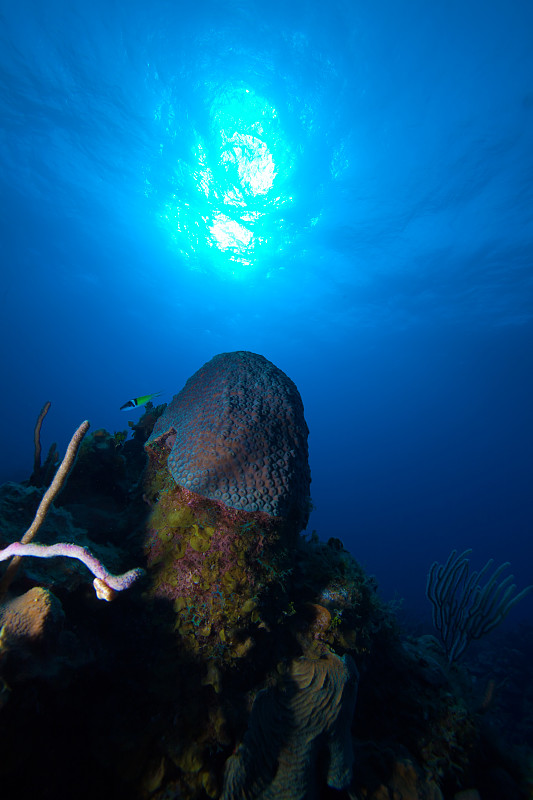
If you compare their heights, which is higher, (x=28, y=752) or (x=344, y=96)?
(x=344, y=96)

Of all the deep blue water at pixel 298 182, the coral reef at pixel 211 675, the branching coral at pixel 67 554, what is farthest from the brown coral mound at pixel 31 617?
the deep blue water at pixel 298 182

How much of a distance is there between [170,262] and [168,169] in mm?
16273

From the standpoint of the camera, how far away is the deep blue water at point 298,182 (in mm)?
14601

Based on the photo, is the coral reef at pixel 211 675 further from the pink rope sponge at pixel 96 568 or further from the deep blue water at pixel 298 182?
the deep blue water at pixel 298 182

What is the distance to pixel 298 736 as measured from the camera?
8.40ft

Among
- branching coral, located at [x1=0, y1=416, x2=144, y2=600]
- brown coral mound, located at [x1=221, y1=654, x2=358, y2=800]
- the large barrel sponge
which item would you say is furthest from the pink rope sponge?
brown coral mound, located at [x1=221, y1=654, x2=358, y2=800]

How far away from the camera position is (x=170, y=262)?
38031 millimetres

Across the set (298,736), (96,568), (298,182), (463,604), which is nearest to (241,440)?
(96,568)

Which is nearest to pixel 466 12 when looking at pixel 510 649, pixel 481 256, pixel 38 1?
pixel 481 256

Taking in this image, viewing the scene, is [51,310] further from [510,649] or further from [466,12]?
[510,649]

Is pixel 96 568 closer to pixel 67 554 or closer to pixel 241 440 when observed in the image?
pixel 67 554

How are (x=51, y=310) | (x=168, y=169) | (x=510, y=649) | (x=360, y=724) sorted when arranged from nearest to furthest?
(x=360, y=724)
(x=510, y=649)
(x=168, y=169)
(x=51, y=310)

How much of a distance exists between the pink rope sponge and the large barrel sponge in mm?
1310

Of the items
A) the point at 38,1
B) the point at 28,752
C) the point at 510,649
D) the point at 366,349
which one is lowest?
the point at 510,649
